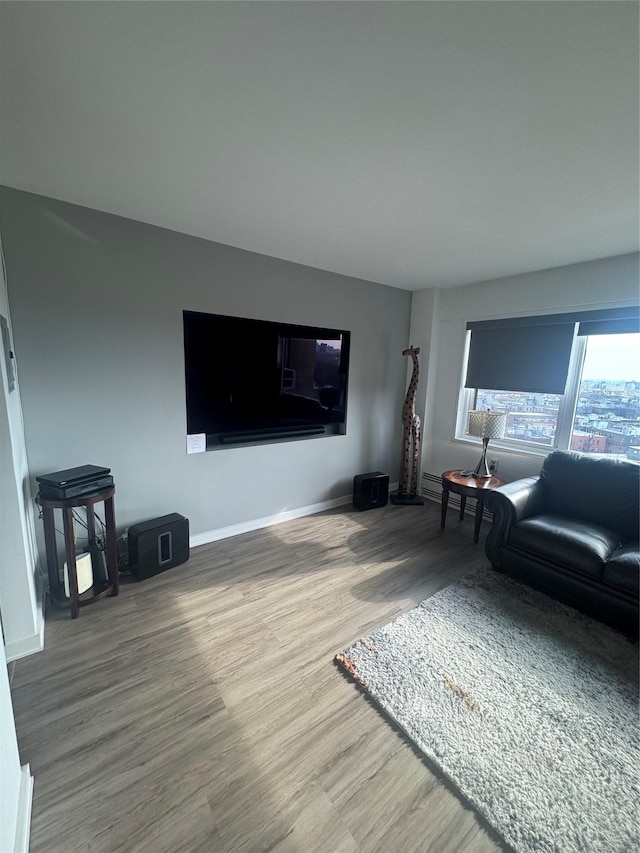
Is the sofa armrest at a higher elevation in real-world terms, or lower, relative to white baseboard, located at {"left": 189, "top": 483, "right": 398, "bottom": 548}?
higher

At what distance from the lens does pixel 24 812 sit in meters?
1.06

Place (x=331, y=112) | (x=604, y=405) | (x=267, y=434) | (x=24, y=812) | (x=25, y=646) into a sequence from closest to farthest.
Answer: (x=24, y=812) < (x=331, y=112) < (x=25, y=646) < (x=604, y=405) < (x=267, y=434)

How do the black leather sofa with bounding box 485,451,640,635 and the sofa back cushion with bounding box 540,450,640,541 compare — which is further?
the sofa back cushion with bounding box 540,450,640,541

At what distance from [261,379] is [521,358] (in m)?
2.49

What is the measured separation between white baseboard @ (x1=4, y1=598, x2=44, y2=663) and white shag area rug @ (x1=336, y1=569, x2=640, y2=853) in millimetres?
1578

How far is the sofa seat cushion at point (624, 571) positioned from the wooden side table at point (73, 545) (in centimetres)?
298

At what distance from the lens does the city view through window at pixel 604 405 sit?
8.69 ft

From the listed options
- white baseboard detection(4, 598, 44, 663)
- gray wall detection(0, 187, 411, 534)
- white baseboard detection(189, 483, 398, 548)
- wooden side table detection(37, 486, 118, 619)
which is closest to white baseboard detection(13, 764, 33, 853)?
white baseboard detection(4, 598, 44, 663)

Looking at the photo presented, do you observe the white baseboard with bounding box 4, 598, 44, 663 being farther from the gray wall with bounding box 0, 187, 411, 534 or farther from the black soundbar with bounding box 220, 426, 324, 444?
the black soundbar with bounding box 220, 426, 324, 444

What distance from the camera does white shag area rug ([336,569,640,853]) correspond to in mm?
1145

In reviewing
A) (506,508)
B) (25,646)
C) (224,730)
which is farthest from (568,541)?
(25,646)

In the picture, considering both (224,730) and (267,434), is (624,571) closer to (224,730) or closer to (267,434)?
(224,730)

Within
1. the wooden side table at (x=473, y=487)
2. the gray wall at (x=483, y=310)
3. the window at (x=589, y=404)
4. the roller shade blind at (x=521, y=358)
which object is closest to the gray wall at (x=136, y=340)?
the gray wall at (x=483, y=310)

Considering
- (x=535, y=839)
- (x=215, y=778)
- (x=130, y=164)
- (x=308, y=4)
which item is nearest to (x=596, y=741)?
(x=535, y=839)
